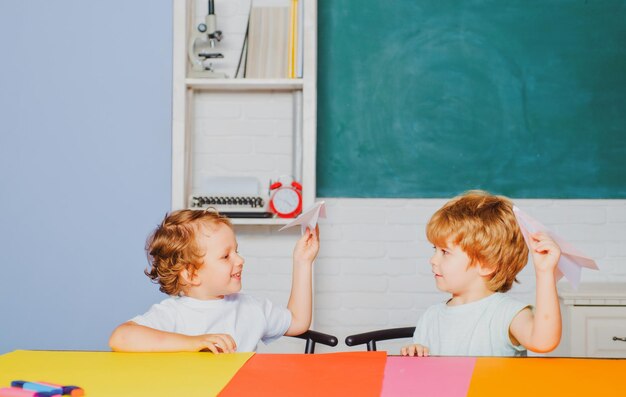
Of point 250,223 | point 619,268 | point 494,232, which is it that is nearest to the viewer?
point 494,232

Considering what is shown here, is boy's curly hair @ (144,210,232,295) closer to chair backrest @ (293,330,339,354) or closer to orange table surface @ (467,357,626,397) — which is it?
chair backrest @ (293,330,339,354)

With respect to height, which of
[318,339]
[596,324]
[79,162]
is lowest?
[596,324]

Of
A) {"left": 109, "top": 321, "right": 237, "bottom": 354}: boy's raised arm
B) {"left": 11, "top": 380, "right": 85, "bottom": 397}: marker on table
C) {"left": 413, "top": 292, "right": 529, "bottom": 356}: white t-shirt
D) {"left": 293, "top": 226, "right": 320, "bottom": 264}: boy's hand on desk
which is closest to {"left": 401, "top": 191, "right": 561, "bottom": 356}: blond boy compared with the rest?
{"left": 413, "top": 292, "right": 529, "bottom": 356}: white t-shirt

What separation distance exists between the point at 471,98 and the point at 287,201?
0.89m

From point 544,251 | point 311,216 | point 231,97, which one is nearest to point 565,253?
point 544,251

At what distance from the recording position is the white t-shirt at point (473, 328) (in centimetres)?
157

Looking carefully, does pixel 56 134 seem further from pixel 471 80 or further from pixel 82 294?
pixel 471 80

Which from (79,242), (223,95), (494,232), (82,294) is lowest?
(82,294)

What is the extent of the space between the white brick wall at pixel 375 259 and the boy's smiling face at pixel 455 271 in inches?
49.0

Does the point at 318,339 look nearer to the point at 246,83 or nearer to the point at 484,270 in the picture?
the point at 484,270

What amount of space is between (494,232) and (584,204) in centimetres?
141

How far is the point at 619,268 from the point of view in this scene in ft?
9.57

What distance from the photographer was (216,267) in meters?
1.68

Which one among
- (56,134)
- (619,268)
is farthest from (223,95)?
(619,268)
